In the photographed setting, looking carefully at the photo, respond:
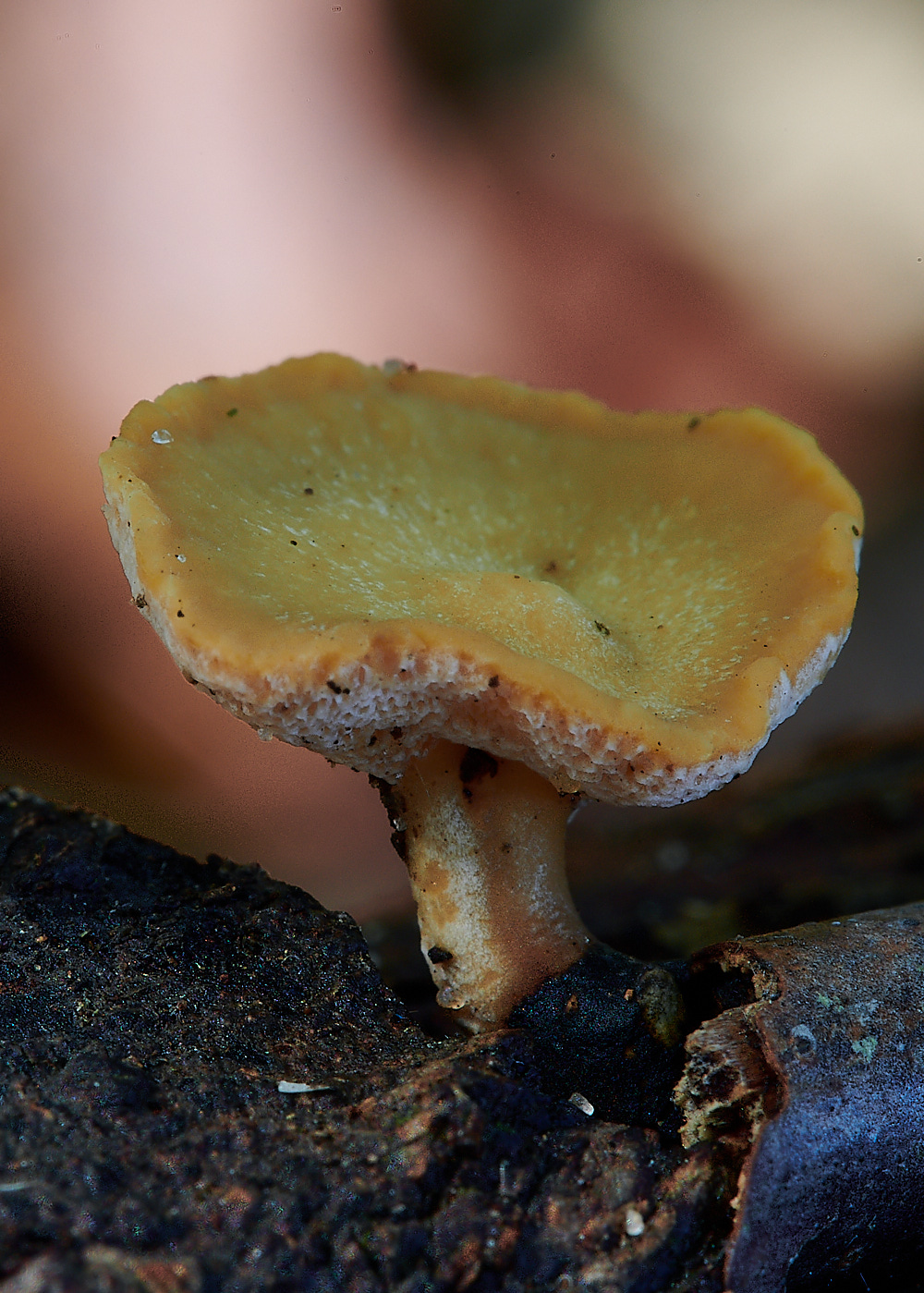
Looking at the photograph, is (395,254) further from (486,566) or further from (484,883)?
(484,883)

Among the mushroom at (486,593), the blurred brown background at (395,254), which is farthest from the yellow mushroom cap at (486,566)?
the blurred brown background at (395,254)

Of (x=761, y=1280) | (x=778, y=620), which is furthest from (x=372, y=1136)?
(x=778, y=620)

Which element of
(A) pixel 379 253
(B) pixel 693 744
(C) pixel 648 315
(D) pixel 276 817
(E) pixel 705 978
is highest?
(A) pixel 379 253

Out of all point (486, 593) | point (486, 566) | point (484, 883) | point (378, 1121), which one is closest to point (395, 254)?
point (486, 566)

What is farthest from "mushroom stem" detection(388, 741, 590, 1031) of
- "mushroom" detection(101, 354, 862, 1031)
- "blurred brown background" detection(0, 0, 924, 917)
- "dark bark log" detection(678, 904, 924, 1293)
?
"blurred brown background" detection(0, 0, 924, 917)

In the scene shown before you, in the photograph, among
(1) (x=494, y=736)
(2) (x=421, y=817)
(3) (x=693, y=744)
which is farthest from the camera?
(2) (x=421, y=817)

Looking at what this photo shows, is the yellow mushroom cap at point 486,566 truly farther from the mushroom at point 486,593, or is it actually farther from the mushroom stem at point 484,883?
the mushroom stem at point 484,883

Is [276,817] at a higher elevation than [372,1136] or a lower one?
higher

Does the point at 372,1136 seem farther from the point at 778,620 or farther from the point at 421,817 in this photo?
the point at 778,620
